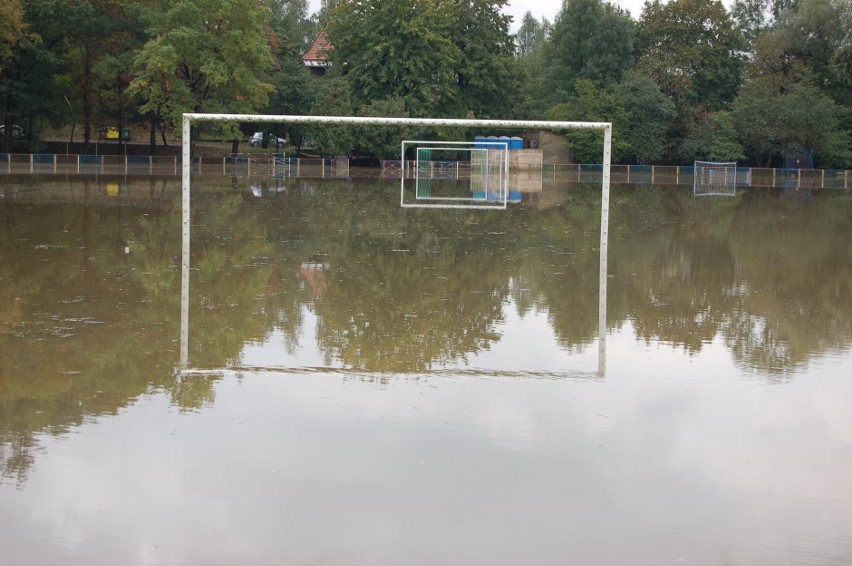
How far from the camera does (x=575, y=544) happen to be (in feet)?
22.5

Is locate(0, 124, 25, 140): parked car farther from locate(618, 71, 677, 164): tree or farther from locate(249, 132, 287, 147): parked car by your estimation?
locate(618, 71, 677, 164): tree

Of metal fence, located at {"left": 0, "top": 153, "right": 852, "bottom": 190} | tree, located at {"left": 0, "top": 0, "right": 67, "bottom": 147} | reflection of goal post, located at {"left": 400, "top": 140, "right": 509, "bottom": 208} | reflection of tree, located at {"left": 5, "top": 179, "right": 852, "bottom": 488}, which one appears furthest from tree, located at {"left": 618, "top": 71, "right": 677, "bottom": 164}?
tree, located at {"left": 0, "top": 0, "right": 67, "bottom": 147}

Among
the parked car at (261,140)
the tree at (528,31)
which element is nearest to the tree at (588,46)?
the parked car at (261,140)

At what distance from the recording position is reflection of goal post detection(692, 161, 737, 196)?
168ft

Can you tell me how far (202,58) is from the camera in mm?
51000

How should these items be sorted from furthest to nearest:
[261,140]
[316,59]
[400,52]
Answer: [316,59]
[261,140]
[400,52]

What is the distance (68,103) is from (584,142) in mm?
28317

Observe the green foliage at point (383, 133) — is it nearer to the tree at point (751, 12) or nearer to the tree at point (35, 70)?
the tree at point (35, 70)

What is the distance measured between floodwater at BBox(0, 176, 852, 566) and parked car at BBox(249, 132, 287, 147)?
171ft

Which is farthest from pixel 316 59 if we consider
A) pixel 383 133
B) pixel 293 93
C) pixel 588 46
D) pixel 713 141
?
pixel 713 141

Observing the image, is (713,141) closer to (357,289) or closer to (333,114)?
(333,114)

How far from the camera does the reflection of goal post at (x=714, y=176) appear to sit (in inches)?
2019

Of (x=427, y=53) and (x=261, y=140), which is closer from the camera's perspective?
(x=427, y=53)

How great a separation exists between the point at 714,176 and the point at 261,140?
31859 mm
